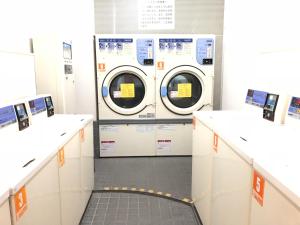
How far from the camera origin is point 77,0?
4.31 m

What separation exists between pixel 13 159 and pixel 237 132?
4.44 feet

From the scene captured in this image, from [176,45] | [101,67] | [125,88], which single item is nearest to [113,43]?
[101,67]

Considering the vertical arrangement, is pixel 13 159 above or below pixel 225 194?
above

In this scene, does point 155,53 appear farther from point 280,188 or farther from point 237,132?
point 280,188

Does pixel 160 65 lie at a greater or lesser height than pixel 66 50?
lesser

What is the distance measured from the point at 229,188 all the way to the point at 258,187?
431 millimetres

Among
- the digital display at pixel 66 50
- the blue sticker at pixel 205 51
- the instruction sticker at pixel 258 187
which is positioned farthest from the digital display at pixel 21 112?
the blue sticker at pixel 205 51

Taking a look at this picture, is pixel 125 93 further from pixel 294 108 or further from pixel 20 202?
pixel 20 202

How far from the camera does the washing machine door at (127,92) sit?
13.6ft

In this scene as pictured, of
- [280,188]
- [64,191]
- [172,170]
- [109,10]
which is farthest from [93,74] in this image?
[280,188]

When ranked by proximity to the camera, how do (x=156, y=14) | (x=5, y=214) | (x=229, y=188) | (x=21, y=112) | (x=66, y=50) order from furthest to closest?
(x=156, y=14)
(x=66, y=50)
(x=21, y=112)
(x=229, y=188)
(x=5, y=214)

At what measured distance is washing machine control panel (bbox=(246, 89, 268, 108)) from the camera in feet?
7.95

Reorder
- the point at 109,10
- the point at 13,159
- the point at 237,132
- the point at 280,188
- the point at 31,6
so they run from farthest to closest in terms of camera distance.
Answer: the point at 109,10, the point at 31,6, the point at 237,132, the point at 13,159, the point at 280,188

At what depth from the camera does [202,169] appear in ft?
8.18
